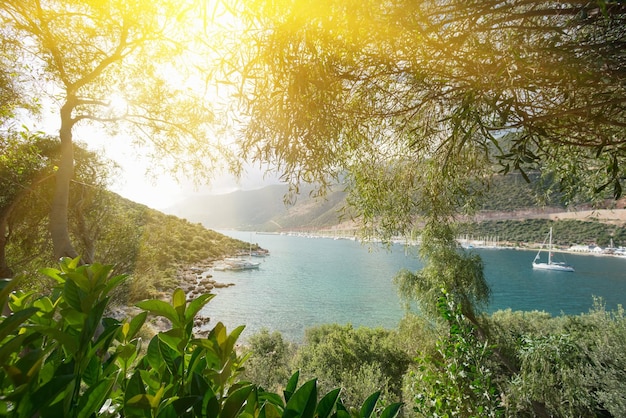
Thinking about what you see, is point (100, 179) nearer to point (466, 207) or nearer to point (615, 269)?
point (466, 207)

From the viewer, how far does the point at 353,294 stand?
36656mm

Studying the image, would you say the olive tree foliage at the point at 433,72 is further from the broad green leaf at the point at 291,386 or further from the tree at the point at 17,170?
the tree at the point at 17,170

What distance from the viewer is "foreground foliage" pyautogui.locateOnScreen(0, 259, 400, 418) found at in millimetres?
489

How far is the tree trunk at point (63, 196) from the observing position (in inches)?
159

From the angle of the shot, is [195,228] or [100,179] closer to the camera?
[100,179]

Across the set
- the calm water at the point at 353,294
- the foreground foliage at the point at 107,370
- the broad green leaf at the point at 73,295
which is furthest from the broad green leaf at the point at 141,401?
the calm water at the point at 353,294

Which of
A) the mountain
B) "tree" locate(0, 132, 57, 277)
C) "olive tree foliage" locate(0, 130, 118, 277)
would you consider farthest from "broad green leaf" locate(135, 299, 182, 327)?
the mountain

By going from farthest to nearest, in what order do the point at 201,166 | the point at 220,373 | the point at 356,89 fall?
the point at 201,166, the point at 356,89, the point at 220,373

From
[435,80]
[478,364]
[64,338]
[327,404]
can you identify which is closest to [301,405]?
[327,404]

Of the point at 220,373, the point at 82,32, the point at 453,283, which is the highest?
the point at 82,32

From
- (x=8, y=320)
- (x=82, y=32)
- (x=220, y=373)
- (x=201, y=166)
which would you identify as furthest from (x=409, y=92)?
(x=82, y=32)

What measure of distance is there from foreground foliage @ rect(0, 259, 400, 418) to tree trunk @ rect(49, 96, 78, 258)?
409 cm

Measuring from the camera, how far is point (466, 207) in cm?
350

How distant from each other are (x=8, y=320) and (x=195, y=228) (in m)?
47.3
